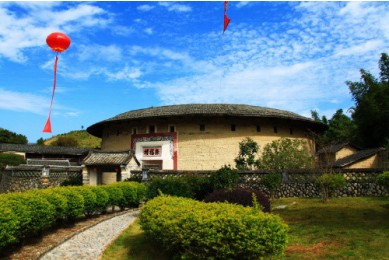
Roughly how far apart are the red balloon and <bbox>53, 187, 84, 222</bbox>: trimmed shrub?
207 inches

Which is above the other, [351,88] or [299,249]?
[351,88]

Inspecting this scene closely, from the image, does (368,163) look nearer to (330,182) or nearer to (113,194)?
(330,182)

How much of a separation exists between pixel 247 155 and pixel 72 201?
13.9 metres

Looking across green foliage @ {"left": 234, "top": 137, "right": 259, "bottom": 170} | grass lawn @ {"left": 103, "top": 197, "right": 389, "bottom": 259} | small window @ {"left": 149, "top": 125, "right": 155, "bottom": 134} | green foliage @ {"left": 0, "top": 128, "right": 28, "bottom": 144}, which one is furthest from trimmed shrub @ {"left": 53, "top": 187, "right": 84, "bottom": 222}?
green foliage @ {"left": 0, "top": 128, "right": 28, "bottom": 144}

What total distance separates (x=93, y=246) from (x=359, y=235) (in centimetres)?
630

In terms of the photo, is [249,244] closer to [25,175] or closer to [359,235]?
[359,235]

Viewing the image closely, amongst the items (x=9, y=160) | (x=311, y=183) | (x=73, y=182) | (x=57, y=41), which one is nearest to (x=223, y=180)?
(x=311, y=183)

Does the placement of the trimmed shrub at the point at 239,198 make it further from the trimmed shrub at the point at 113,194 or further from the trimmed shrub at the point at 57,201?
the trimmed shrub at the point at 113,194

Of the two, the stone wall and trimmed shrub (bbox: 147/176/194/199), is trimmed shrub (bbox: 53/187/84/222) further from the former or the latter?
the stone wall

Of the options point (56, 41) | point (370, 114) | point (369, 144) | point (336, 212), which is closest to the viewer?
point (336, 212)

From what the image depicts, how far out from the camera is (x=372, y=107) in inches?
1147

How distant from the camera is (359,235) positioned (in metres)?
8.36

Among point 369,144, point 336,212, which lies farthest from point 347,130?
point 336,212

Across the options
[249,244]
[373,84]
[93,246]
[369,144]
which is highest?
[373,84]
